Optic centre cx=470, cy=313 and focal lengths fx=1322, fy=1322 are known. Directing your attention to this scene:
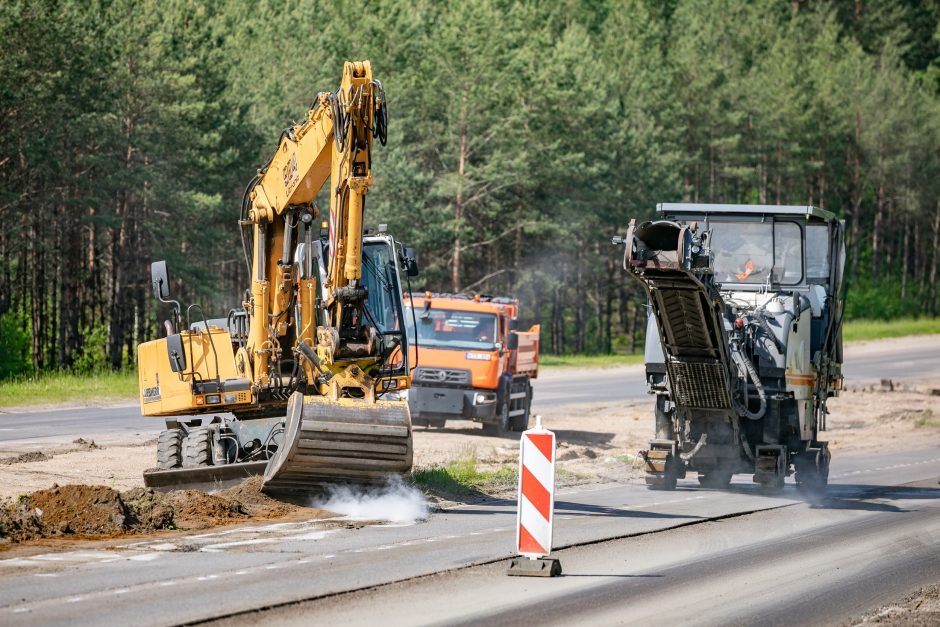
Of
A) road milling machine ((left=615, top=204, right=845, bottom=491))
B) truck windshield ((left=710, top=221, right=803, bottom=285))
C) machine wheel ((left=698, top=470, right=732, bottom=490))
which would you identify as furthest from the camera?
machine wheel ((left=698, top=470, right=732, bottom=490))

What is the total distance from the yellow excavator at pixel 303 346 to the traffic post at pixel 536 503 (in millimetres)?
3007

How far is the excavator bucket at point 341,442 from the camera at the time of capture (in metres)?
13.2

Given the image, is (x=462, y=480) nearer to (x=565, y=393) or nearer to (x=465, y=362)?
(x=465, y=362)

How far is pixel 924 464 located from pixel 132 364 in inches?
1109

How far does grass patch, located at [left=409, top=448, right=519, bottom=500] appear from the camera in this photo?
54.9ft

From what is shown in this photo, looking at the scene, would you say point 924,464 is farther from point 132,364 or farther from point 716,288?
point 132,364

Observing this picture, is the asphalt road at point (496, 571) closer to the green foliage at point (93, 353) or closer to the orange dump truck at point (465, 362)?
the orange dump truck at point (465, 362)

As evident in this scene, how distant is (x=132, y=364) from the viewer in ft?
143

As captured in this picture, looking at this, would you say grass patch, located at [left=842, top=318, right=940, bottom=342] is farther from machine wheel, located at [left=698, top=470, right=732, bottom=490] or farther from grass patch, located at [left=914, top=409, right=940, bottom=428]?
machine wheel, located at [left=698, top=470, right=732, bottom=490]

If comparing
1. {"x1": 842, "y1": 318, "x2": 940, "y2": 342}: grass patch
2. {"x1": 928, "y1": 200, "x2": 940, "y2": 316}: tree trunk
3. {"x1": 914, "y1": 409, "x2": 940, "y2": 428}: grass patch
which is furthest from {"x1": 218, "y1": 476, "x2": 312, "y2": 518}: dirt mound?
{"x1": 928, "y1": 200, "x2": 940, "y2": 316}: tree trunk

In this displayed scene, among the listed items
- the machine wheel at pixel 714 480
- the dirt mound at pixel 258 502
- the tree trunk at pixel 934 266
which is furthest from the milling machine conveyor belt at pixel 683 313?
the tree trunk at pixel 934 266

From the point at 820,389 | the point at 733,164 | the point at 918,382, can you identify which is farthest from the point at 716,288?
the point at 733,164

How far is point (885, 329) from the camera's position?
6488 cm

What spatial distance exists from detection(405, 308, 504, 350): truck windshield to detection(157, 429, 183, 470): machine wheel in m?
8.89
